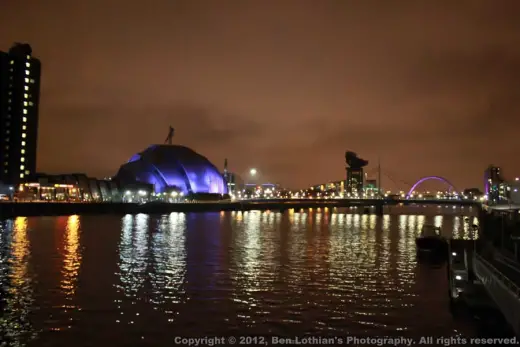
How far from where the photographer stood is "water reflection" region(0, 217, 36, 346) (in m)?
15.5

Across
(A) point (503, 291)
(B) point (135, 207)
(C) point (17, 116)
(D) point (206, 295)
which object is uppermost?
(C) point (17, 116)

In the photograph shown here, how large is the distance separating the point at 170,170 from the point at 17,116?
158ft

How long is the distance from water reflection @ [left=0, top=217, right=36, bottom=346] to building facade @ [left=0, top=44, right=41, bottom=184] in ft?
324

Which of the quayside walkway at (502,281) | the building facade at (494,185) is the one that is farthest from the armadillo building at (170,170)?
the quayside walkway at (502,281)

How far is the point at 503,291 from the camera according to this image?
16.5 metres

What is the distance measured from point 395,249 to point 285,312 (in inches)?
1086

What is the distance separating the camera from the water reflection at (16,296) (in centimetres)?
1546

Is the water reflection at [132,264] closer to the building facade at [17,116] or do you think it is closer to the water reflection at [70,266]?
the water reflection at [70,266]

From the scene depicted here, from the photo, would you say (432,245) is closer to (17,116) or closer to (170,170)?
(17,116)

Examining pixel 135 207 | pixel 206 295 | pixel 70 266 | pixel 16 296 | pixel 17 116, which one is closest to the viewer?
pixel 16 296

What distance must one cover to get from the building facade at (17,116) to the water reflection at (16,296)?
324 ft

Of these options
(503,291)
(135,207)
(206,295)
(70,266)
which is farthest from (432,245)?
(135,207)

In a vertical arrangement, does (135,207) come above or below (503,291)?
above

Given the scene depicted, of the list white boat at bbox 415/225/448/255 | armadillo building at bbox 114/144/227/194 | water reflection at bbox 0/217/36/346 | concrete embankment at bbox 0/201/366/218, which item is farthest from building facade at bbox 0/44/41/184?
white boat at bbox 415/225/448/255
